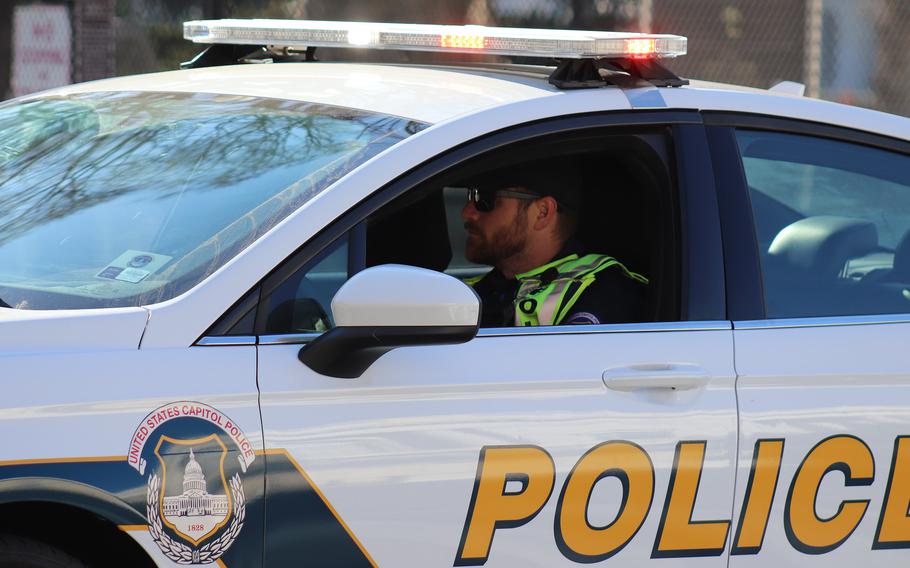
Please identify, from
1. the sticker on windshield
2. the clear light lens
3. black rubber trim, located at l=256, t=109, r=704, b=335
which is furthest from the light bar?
the sticker on windshield

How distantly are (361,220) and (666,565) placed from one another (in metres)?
0.92

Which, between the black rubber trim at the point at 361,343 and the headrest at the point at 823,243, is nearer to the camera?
the black rubber trim at the point at 361,343

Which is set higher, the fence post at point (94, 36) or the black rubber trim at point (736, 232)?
the black rubber trim at point (736, 232)

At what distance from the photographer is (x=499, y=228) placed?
3.29 meters

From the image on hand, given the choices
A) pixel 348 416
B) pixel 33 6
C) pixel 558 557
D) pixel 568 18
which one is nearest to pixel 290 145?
pixel 348 416

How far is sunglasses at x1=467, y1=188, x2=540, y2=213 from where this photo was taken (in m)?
3.26

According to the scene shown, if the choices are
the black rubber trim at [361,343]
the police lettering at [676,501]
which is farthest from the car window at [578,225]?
the police lettering at [676,501]

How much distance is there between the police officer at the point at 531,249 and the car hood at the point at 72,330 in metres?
0.96

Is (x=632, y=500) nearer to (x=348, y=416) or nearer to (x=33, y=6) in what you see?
(x=348, y=416)

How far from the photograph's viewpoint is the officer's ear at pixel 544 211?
3248 mm

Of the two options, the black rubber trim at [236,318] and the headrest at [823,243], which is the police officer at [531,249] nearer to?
the headrest at [823,243]

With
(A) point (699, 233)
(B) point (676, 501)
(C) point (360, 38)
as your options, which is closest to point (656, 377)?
(B) point (676, 501)

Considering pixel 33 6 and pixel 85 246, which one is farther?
pixel 33 6

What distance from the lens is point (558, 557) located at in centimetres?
262
